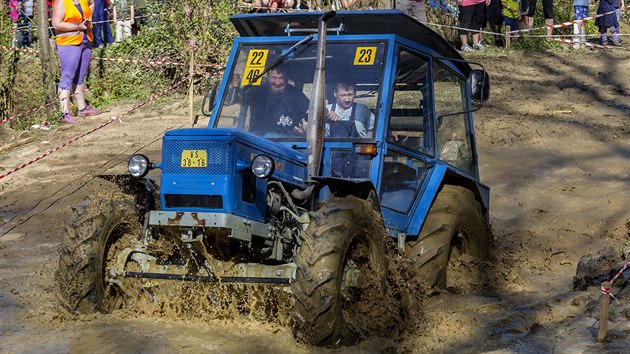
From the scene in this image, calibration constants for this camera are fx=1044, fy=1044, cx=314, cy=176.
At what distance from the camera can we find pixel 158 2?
56.7ft

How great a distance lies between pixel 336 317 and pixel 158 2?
11.8 m

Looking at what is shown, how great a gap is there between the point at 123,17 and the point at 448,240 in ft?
40.0

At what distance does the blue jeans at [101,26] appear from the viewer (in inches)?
707

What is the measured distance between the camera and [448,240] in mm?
8031

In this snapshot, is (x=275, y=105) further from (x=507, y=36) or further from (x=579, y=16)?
(x=579, y=16)

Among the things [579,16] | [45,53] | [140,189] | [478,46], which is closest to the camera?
[140,189]

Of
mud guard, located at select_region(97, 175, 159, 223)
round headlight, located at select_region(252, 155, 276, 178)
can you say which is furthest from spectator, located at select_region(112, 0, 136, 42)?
round headlight, located at select_region(252, 155, 276, 178)

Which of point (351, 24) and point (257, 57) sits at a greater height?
point (351, 24)

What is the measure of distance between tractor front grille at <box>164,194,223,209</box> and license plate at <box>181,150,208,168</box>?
0.21 metres

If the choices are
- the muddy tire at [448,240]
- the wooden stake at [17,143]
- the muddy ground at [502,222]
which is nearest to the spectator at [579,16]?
the muddy ground at [502,222]

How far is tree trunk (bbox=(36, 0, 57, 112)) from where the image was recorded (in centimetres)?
1549

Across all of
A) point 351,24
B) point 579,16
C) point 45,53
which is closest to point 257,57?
point 351,24

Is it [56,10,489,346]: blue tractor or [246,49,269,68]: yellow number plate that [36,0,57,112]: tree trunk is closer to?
[56,10,489,346]: blue tractor

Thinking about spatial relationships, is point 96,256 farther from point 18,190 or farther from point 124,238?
point 18,190
